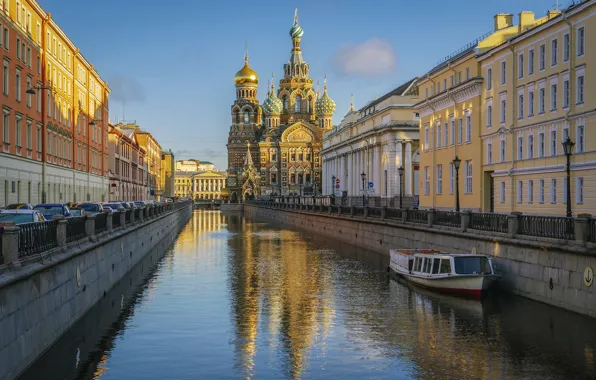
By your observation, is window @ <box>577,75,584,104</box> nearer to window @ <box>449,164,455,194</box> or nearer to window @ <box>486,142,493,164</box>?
window @ <box>486,142,493,164</box>

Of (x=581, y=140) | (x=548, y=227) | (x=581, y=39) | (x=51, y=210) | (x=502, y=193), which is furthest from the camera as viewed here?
(x=502, y=193)

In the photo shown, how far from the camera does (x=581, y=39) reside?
40438 mm

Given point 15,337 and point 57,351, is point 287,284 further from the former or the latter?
point 15,337

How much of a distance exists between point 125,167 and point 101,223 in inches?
2958

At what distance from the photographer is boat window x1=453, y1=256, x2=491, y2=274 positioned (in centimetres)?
3108

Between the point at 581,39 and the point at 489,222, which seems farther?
the point at 581,39

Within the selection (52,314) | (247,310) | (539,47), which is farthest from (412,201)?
(52,314)

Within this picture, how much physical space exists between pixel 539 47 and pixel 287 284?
19.9m

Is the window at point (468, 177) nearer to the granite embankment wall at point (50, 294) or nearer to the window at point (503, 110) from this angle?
the window at point (503, 110)

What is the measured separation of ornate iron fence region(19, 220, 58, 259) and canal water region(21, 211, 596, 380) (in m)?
2.69

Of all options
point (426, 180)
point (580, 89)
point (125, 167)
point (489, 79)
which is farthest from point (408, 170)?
point (580, 89)

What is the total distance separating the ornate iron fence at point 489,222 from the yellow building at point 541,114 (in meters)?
7.89

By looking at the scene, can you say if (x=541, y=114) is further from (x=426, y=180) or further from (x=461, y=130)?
(x=426, y=180)

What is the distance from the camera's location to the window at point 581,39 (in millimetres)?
40128
